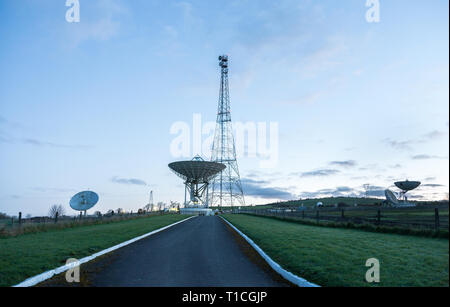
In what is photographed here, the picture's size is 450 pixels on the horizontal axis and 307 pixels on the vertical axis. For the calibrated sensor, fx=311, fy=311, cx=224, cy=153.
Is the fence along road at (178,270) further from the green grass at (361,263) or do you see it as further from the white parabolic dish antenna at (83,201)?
the white parabolic dish antenna at (83,201)

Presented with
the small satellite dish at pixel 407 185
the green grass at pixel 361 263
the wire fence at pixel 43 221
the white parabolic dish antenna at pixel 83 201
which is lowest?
the wire fence at pixel 43 221

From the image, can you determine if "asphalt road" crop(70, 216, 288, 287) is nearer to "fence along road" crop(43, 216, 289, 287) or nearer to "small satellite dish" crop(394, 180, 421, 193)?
"fence along road" crop(43, 216, 289, 287)

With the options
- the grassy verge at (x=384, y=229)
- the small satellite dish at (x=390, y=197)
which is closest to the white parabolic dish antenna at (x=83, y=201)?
the grassy verge at (x=384, y=229)

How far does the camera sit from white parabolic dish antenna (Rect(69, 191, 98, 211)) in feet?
125

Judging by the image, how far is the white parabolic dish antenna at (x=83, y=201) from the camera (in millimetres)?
38062

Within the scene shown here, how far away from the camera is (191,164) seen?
232 ft

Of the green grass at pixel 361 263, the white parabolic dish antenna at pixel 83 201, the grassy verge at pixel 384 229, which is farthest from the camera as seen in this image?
the white parabolic dish antenna at pixel 83 201

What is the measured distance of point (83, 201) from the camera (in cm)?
3859

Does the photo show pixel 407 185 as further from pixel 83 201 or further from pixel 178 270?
pixel 178 270

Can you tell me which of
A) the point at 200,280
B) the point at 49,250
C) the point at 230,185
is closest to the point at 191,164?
the point at 230,185

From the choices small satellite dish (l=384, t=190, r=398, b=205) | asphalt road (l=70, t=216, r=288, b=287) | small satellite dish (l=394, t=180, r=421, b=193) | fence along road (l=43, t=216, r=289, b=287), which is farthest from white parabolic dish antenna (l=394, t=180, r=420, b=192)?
fence along road (l=43, t=216, r=289, b=287)

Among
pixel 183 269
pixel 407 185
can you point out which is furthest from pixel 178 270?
pixel 407 185
